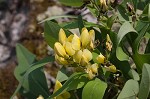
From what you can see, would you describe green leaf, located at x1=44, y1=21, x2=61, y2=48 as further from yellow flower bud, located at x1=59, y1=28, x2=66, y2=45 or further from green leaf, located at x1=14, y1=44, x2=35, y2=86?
green leaf, located at x1=14, y1=44, x2=35, y2=86

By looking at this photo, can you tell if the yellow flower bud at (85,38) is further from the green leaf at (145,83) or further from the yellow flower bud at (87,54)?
the green leaf at (145,83)

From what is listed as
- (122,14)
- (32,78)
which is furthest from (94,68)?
(32,78)

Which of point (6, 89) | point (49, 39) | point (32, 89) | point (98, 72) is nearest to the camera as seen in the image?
point (98, 72)

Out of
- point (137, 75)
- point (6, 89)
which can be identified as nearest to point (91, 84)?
point (137, 75)

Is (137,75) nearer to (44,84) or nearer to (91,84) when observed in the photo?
(91,84)

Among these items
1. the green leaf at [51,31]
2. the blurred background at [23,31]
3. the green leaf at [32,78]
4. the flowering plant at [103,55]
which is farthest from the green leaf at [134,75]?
the blurred background at [23,31]

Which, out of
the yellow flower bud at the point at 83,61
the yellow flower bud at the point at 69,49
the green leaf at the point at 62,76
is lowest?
the green leaf at the point at 62,76

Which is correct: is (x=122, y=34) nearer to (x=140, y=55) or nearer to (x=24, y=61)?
(x=140, y=55)
